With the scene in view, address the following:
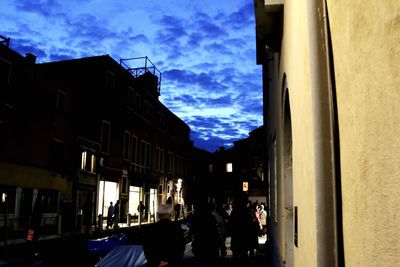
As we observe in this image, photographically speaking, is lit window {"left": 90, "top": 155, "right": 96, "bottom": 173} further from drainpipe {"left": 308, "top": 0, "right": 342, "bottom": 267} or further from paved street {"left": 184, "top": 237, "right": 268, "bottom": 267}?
drainpipe {"left": 308, "top": 0, "right": 342, "bottom": 267}

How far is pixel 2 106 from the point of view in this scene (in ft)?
61.8

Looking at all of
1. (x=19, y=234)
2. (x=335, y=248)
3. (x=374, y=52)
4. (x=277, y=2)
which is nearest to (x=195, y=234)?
(x=277, y=2)

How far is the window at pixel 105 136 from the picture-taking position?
93.8 feet

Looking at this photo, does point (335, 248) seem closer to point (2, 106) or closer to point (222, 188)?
point (2, 106)

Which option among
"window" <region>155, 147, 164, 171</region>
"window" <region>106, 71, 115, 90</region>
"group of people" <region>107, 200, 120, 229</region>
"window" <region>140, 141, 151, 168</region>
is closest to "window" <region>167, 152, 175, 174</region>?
"window" <region>155, 147, 164, 171</region>

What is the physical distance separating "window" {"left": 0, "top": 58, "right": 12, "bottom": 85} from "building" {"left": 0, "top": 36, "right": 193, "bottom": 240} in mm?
49

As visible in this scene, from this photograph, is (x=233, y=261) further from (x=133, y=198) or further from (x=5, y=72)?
(x=133, y=198)

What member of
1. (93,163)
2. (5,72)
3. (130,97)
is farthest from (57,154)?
(130,97)

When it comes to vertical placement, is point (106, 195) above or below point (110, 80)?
below

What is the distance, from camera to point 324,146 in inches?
91.8

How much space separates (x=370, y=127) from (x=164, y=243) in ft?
13.3

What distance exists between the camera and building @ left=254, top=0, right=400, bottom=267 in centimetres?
142

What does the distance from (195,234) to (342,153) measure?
19.6 feet

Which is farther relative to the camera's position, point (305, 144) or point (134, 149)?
point (134, 149)
